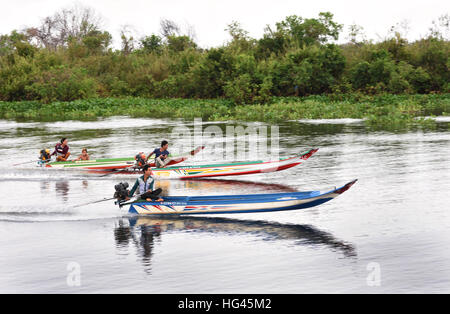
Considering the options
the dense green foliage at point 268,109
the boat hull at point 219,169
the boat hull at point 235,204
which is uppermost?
the dense green foliage at point 268,109

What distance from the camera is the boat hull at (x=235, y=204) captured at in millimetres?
16344

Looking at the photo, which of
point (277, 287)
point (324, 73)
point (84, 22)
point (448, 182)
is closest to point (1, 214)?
point (277, 287)

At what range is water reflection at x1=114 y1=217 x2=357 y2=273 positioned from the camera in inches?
591

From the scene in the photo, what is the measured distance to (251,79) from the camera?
206ft

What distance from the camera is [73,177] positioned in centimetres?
2597

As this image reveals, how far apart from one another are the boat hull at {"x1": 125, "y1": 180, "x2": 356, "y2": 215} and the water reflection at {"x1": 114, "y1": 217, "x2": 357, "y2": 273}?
15.2 inches

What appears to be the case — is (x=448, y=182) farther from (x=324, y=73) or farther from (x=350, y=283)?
(x=324, y=73)

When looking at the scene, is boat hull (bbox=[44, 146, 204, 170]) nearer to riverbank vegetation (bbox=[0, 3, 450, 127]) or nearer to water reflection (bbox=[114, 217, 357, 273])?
water reflection (bbox=[114, 217, 357, 273])

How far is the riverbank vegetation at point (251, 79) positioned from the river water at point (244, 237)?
26866 millimetres

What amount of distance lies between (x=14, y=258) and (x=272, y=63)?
52.4 m

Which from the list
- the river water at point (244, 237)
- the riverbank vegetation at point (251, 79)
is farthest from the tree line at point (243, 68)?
the river water at point (244, 237)

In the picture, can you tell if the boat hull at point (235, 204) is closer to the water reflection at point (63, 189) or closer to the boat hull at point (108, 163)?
the water reflection at point (63, 189)

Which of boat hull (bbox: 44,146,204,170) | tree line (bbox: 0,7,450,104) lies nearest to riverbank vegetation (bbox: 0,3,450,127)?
tree line (bbox: 0,7,450,104)

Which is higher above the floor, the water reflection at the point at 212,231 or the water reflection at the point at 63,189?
the water reflection at the point at 63,189
